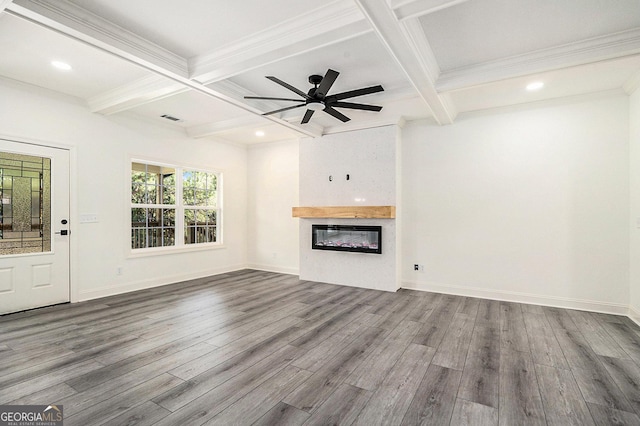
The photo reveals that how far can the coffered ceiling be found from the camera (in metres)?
2.42

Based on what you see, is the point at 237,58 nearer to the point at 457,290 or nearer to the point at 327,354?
the point at 327,354

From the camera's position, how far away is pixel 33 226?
4.00 m

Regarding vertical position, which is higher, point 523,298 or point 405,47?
point 405,47

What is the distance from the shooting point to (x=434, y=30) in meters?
2.75

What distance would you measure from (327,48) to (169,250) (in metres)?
4.33

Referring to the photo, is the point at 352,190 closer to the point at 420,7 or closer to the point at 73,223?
the point at 420,7

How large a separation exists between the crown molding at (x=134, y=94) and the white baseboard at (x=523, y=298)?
4395 millimetres

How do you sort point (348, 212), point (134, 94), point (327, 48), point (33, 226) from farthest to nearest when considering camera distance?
point (348, 212)
point (33, 226)
point (134, 94)
point (327, 48)

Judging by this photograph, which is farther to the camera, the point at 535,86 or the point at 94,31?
the point at 535,86

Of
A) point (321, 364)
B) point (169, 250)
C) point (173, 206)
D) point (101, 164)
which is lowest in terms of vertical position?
point (321, 364)

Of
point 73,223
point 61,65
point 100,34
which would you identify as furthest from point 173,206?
point 100,34

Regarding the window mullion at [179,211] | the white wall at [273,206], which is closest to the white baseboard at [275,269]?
the white wall at [273,206]

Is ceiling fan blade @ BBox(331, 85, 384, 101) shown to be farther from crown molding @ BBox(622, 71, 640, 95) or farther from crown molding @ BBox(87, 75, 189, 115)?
crown molding @ BBox(622, 71, 640, 95)

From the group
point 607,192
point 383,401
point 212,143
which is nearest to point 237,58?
point 383,401
